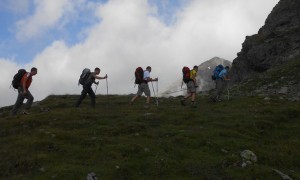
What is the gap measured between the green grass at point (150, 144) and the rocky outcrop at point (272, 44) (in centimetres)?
3542

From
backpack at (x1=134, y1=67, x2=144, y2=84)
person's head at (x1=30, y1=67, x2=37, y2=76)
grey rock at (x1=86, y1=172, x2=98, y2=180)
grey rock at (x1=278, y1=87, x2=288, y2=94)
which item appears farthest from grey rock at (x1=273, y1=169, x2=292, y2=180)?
grey rock at (x1=278, y1=87, x2=288, y2=94)

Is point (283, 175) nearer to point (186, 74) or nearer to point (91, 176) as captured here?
point (91, 176)

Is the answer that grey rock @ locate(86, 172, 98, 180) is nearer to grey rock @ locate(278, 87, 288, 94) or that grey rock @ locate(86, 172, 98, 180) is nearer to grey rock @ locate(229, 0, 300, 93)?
grey rock @ locate(278, 87, 288, 94)

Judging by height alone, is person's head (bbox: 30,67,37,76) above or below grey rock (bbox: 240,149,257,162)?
above

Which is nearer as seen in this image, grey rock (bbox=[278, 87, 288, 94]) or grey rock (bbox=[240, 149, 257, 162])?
grey rock (bbox=[240, 149, 257, 162])

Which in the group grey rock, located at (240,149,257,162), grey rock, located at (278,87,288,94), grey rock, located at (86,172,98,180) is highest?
grey rock, located at (278,87,288,94)

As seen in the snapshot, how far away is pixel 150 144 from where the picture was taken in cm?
2098

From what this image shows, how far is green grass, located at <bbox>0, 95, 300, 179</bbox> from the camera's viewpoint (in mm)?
18000

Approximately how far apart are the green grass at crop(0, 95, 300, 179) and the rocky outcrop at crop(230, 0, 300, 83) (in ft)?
116

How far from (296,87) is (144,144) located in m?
23.9

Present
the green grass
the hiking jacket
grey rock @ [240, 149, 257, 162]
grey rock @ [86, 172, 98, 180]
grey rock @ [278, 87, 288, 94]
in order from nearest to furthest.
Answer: grey rock @ [86, 172, 98, 180], the green grass, grey rock @ [240, 149, 257, 162], the hiking jacket, grey rock @ [278, 87, 288, 94]

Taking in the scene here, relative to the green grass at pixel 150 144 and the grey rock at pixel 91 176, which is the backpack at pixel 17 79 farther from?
the grey rock at pixel 91 176

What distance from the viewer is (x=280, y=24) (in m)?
71.8

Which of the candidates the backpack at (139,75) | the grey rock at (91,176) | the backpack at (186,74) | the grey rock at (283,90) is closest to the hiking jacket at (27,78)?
the backpack at (139,75)
